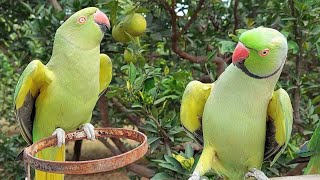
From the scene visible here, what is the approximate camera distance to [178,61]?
6.89ft

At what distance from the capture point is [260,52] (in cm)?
98

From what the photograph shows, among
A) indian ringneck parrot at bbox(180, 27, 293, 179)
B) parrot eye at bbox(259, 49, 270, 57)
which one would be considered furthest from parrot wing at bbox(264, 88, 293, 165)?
parrot eye at bbox(259, 49, 270, 57)

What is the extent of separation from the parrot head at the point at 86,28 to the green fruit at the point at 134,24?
352 mm

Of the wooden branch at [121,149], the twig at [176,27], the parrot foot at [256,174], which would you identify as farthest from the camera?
the wooden branch at [121,149]

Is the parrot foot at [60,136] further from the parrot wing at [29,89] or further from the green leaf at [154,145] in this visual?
the green leaf at [154,145]

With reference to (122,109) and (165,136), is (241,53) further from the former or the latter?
(122,109)

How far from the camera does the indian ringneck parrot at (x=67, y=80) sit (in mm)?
1141

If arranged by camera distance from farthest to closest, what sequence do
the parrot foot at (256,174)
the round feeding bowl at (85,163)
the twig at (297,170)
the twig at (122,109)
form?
the twig at (122,109) → the twig at (297,170) → the parrot foot at (256,174) → the round feeding bowl at (85,163)

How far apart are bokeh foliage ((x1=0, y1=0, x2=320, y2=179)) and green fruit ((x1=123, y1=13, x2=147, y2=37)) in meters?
0.03

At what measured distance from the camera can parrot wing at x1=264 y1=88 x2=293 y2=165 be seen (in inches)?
40.9

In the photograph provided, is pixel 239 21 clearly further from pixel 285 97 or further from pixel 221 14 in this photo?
pixel 285 97

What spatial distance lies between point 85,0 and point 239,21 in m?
0.64

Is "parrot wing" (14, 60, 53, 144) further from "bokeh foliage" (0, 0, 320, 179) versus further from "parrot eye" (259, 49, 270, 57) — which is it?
"parrot eye" (259, 49, 270, 57)

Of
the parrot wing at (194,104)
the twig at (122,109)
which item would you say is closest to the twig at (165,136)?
the parrot wing at (194,104)
